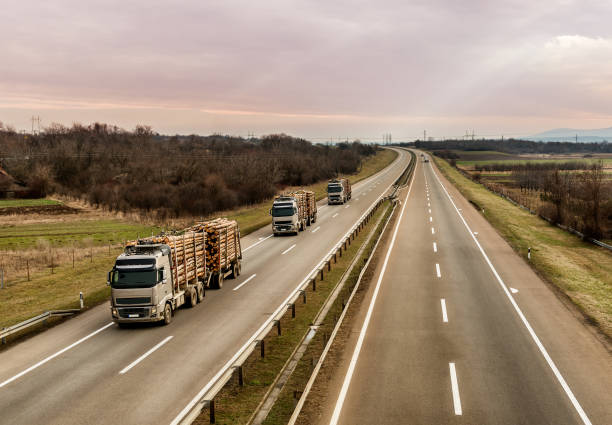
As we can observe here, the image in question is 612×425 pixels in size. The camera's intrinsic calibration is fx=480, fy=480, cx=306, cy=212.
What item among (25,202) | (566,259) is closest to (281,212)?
(566,259)

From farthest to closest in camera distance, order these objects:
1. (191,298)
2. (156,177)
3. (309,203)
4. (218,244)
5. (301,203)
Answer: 1. (156,177)
2. (309,203)
3. (301,203)
4. (218,244)
5. (191,298)

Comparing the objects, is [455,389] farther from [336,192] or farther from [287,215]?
[336,192]

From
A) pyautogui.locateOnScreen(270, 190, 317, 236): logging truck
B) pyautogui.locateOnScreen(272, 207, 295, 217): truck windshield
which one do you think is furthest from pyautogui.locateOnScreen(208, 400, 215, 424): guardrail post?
pyautogui.locateOnScreen(272, 207, 295, 217): truck windshield

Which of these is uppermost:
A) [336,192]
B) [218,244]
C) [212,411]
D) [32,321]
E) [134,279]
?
[336,192]

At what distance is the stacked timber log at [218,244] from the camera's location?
24.8m

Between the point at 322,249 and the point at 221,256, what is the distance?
11694mm

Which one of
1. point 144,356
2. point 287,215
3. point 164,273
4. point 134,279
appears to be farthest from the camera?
point 287,215

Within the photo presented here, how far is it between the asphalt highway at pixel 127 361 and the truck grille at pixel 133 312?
73 cm

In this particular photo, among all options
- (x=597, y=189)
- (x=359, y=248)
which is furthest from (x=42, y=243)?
(x=597, y=189)

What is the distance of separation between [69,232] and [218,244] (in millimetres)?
36500

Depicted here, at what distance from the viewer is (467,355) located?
1628cm

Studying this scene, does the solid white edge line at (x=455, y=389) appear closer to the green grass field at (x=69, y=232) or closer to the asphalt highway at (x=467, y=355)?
the asphalt highway at (x=467, y=355)

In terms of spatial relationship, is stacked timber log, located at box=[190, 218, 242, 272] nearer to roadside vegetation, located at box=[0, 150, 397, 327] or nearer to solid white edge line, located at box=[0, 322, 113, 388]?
roadside vegetation, located at box=[0, 150, 397, 327]

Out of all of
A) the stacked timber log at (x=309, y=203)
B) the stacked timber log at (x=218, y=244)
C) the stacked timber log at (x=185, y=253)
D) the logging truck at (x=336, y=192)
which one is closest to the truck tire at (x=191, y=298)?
the stacked timber log at (x=185, y=253)
